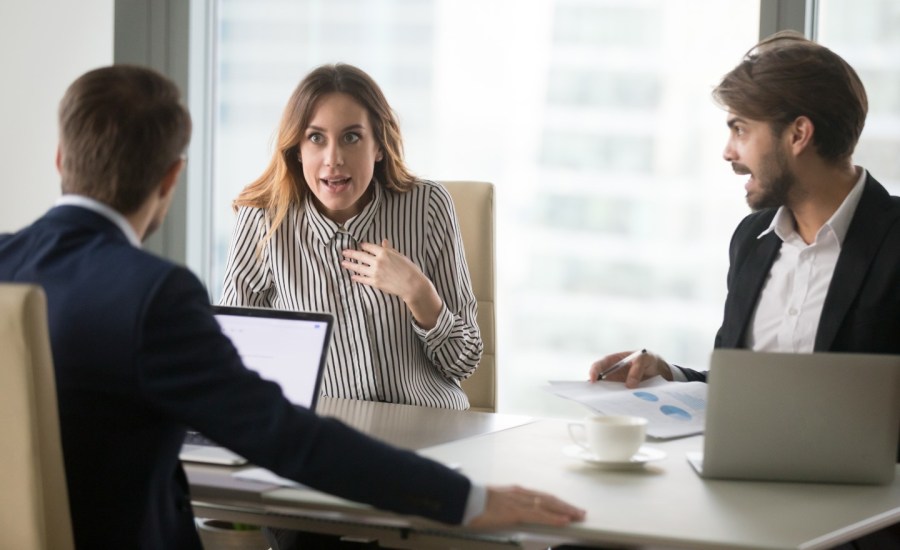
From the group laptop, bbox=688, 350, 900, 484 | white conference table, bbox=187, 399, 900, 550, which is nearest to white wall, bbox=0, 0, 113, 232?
white conference table, bbox=187, 399, 900, 550

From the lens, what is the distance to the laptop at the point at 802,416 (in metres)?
1.59

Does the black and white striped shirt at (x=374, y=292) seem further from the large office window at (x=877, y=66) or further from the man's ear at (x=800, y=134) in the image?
the large office window at (x=877, y=66)

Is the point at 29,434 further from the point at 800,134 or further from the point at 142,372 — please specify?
the point at 800,134

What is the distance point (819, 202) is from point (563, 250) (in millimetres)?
1567

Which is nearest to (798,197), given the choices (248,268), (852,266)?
(852,266)

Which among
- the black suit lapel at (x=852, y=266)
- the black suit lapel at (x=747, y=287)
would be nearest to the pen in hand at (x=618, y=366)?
the black suit lapel at (x=747, y=287)

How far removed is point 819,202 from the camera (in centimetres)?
217

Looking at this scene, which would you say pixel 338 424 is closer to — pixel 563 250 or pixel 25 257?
pixel 25 257

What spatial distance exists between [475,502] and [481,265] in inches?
55.9

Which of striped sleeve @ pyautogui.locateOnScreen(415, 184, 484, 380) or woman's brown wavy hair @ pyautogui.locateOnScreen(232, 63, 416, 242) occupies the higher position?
woman's brown wavy hair @ pyautogui.locateOnScreen(232, 63, 416, 242)

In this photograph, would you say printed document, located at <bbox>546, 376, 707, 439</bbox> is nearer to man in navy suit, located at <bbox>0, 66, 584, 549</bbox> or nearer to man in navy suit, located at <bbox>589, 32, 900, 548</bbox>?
man in navy suit, located at <bbox>589, 32, 900, 548</bbox>

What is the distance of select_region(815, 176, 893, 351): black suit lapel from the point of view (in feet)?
6.59

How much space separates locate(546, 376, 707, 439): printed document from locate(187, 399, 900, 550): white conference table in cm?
8

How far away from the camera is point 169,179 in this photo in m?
1.48
